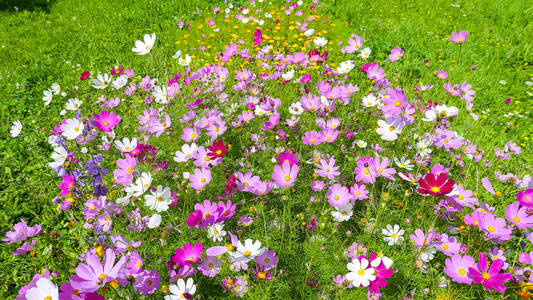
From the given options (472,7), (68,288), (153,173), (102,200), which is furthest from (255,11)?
(68,288)

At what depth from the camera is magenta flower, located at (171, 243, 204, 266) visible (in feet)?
3.72

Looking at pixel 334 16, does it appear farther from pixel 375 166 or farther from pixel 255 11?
pixel 375 166

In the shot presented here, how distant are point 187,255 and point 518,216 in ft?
4.72

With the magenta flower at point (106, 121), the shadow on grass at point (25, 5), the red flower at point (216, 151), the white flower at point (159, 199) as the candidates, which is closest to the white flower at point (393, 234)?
the red flower at point (216, 151)

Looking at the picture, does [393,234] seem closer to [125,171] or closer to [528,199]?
[528,199]

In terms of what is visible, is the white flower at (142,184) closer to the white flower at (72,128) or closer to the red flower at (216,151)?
the red flower at (216,151)

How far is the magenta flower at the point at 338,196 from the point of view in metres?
1.41

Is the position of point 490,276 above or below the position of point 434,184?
below

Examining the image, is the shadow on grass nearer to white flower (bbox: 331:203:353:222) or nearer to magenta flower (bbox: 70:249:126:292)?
magenta flower (bbox: 70:249:126:292)

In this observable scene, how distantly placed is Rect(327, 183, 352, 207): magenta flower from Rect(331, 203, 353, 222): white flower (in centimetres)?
7

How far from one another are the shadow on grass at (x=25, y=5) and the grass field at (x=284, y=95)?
0.05m

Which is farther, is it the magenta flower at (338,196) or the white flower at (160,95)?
the white flower at (160,95)

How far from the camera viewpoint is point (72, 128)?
1675mm

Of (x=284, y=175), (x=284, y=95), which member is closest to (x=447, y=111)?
(x=284, y=175)
